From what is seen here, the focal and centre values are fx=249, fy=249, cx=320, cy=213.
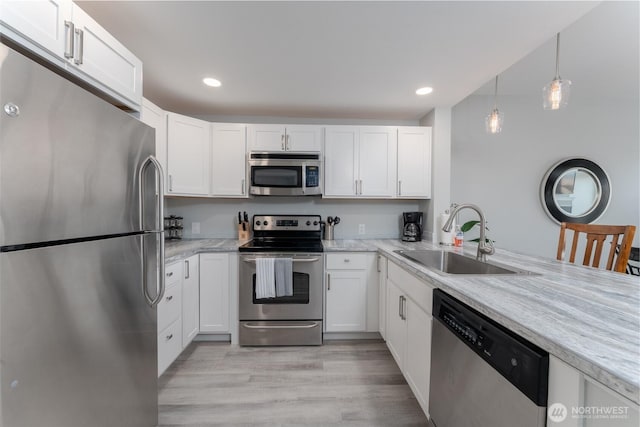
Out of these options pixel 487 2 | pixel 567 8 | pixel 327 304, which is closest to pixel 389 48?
pixel 487 2

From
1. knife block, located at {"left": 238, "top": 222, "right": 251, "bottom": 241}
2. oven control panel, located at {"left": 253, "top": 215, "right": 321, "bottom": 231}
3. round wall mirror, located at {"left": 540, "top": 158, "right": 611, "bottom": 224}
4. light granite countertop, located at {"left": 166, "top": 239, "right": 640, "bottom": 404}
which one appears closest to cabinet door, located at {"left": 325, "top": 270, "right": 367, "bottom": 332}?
oven control panel, located at {"left": 253, "top": 215, "right": 321, "bottom": 231}

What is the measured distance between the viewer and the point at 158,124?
7.16 feet

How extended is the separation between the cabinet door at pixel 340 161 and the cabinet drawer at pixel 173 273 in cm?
151

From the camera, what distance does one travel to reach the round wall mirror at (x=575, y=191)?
3033 mm

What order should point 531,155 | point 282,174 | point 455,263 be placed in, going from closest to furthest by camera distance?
point 455,263 < point 282,174 < point 531,155

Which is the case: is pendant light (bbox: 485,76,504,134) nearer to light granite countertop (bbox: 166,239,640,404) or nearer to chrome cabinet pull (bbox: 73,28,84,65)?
light granite countertop (bbox: 166,239,640,404)

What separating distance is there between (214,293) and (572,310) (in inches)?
93.9

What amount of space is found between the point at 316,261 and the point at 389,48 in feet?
5.78

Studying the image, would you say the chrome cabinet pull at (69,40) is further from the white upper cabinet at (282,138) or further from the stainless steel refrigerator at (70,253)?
the white upper cabinet at (282,138)

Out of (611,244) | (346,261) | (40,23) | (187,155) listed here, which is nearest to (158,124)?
(187,155)

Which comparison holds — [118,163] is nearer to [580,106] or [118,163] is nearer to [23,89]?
[23,89]

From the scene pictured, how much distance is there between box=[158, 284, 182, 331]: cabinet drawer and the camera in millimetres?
1727

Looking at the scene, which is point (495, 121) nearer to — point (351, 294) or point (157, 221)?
point (351, 294)

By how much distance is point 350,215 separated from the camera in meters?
3.01
